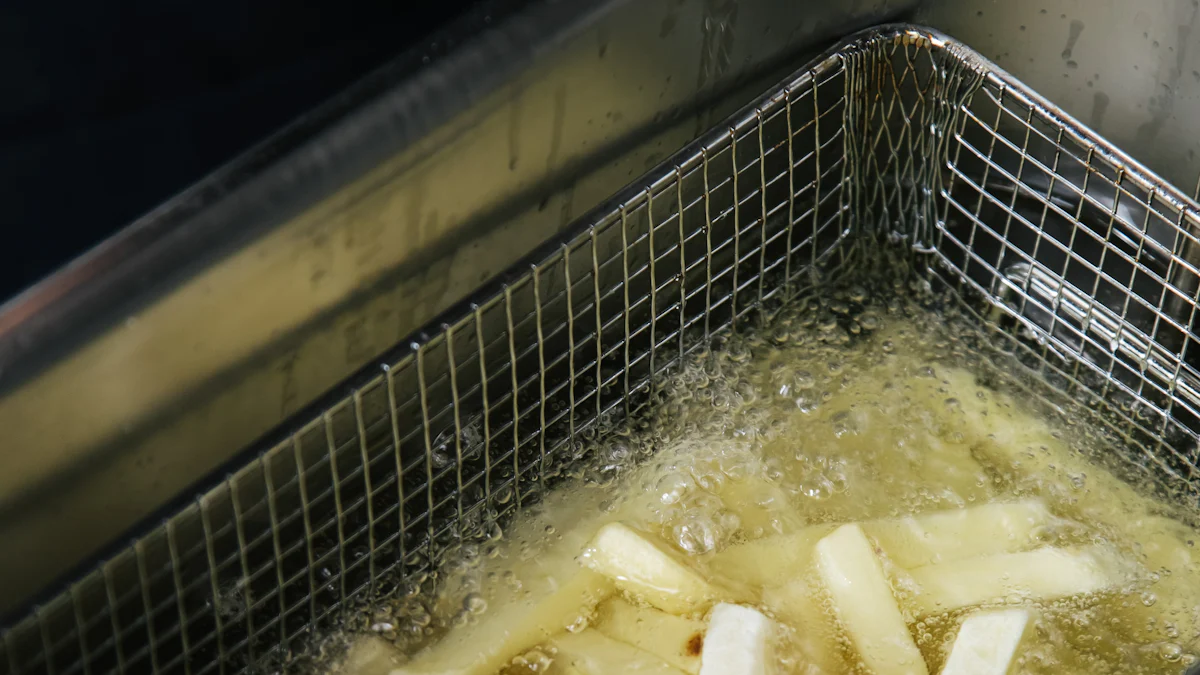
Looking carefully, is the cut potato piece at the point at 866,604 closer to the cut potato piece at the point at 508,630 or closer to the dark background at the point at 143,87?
the cut potato piece at the point at 508,630

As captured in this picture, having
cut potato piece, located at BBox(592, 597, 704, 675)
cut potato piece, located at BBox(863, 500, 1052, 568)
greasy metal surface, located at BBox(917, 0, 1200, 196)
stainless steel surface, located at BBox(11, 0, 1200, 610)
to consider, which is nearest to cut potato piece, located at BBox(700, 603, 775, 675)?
cut potato piece, located at BBox(592, 597, 704, 675)

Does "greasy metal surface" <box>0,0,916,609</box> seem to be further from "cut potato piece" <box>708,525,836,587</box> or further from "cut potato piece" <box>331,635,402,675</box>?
"cut potato piece" <box>708,525,836,587</box>

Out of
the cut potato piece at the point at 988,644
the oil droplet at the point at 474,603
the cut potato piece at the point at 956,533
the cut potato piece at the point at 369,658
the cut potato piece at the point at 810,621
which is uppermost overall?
the cut potato piece at the point at 988,644

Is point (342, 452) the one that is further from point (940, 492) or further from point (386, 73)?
point (940, 492)

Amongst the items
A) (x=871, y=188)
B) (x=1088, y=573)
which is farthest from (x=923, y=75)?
(x=1088, y=573)

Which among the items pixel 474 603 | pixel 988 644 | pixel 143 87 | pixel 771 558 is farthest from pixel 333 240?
pixel 143 87

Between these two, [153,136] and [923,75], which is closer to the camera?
[923,75]

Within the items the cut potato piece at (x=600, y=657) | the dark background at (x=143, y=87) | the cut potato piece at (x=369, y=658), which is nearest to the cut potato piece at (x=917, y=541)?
the cut potato piece at (x=600, y=657)
